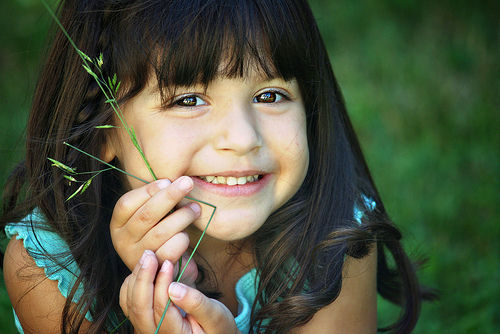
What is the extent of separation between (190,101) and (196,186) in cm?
25

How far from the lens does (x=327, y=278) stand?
1.95m

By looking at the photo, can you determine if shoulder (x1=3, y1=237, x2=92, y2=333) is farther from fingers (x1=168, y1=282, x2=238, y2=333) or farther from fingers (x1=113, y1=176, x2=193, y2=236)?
fingers (x1=168, y1=282, x2=238, y2=333)

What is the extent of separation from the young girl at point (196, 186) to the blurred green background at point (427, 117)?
0.39 meters

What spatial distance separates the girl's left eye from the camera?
1.83 m

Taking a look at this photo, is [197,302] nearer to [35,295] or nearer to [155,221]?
[155,221]

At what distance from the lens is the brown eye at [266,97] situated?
6.00 ft

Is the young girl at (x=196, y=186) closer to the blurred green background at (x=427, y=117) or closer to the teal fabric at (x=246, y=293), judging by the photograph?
the teal fabric at (x=246, y=293)

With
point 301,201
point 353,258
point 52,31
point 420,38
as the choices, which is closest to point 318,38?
point 301,201

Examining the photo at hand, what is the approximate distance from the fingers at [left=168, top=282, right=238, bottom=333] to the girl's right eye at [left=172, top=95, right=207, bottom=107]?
51cm

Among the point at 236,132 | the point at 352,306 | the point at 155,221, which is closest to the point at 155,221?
the point at 155,221

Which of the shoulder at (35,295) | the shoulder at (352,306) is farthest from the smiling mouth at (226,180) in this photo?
the shoulder at (35,295)

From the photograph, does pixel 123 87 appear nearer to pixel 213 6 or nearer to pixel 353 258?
pixel 213 6

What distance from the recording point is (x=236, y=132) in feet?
5.58

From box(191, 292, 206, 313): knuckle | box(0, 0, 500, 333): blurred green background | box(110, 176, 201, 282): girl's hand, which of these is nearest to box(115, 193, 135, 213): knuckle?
box(110, 176, 201, 282): girl's hand
